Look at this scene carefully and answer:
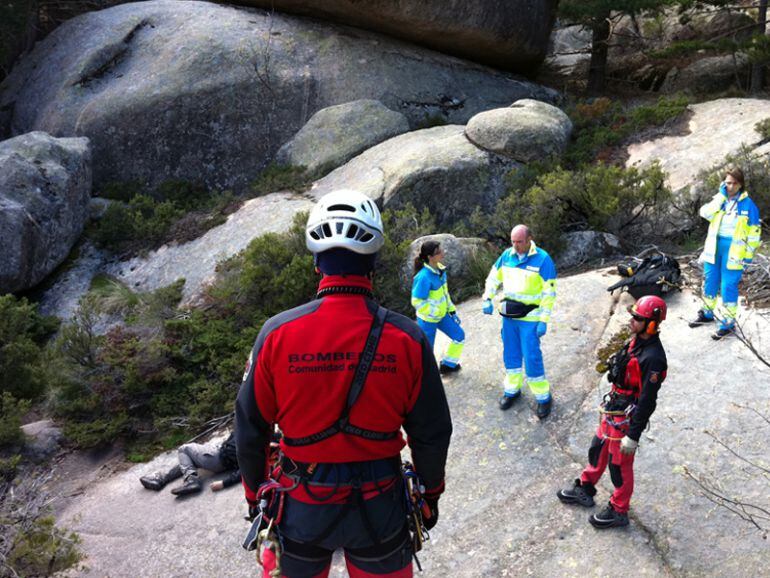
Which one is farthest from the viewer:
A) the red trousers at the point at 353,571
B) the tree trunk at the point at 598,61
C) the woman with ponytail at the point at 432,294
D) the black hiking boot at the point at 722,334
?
the tree trunk at the point at 598,61

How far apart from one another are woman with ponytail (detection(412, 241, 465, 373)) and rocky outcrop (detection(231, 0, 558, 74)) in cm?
1178

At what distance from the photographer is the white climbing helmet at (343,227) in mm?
3213

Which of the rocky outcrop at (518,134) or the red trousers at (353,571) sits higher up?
the red trousers at (353,571)

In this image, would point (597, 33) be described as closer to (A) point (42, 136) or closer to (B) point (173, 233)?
(B) point (173, 233)

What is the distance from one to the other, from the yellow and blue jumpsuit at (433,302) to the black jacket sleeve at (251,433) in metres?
4.30

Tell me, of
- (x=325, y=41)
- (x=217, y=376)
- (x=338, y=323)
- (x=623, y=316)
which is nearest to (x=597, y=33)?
(x=325, y=41)

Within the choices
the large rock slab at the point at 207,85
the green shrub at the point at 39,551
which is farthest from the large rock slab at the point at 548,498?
the large rock slab at the point at 207,85

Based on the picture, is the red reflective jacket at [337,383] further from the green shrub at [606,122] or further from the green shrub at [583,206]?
the green shrub at [606,122]

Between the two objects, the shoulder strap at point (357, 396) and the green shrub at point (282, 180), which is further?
the green shrub at point (282, 180)

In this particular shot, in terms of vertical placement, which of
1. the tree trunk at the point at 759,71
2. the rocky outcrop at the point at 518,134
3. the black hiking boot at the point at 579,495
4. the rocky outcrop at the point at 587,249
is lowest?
the rocky outcrop at the point at 587,249

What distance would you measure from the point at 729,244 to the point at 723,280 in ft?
1.46

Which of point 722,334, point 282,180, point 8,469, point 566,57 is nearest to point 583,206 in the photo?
point 722,334

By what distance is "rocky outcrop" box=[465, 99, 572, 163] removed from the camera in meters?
13.9

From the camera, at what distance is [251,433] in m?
3.32
